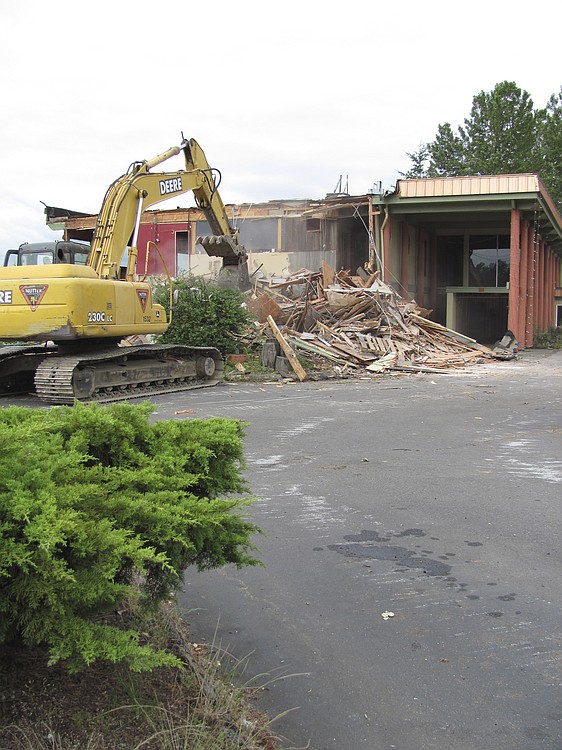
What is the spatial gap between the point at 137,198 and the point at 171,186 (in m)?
1.48

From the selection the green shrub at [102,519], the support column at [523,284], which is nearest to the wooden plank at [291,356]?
the support column at [523,284]

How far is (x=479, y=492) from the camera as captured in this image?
6.82 metres

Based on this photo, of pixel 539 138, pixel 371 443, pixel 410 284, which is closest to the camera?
pixel 371 443

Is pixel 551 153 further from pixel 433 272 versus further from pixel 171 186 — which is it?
pixel 171 186

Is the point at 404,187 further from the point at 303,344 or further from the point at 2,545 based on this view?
the point at 2,545

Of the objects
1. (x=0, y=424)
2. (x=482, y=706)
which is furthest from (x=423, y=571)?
(x=0, y=424)

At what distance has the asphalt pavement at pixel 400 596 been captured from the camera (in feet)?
10.6

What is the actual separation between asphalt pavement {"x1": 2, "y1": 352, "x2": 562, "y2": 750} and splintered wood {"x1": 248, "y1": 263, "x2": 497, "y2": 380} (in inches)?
380

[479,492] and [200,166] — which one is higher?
[200,166]

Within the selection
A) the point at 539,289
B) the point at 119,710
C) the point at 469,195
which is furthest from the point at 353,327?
the point at 119,710

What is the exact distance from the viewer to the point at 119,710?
277 cm

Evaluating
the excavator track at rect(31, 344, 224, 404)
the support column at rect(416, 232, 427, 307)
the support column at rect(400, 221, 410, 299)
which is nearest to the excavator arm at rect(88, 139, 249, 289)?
the excavator track at rect(31, 344, 224, 404)

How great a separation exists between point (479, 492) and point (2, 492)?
5.21 meters

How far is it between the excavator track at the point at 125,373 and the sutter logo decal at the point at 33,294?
1025 mm
